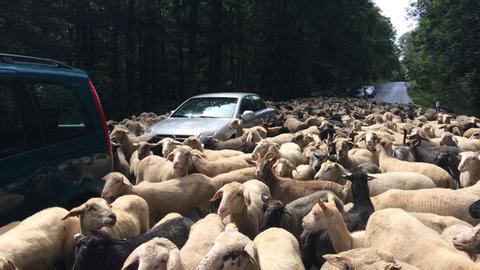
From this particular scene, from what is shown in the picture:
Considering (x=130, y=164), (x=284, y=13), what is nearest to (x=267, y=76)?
(x=284, y=13)

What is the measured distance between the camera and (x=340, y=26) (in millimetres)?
54562

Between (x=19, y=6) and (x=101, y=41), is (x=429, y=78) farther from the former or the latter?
(x=19, y=6)

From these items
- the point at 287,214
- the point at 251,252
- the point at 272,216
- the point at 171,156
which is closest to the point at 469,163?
the point at 287,214

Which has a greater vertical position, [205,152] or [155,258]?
[155,258]

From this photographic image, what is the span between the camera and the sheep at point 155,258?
380 cm

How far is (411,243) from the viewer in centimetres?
511

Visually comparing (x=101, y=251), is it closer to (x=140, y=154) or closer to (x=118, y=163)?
(x=118, y=163)

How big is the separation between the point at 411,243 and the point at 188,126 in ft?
23.6

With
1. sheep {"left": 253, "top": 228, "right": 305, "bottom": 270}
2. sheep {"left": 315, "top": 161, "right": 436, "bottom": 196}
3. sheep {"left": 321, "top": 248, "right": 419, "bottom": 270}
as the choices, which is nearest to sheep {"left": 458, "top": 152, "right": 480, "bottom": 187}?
sheep {"left": 315, "top": 161, "right": 436, "bottom": 196}

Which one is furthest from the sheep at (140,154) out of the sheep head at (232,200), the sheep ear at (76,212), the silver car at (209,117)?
the sheep ear at (76,212)

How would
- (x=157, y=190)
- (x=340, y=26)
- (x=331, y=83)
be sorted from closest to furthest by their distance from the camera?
1. (x=157, y=190)
2. (x=340, y=26)
3. (x=331, y=83)

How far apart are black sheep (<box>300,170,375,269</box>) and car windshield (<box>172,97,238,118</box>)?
5.93 metres

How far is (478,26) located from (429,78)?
20.3 m

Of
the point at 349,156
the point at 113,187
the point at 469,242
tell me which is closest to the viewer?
the point at 469,242
